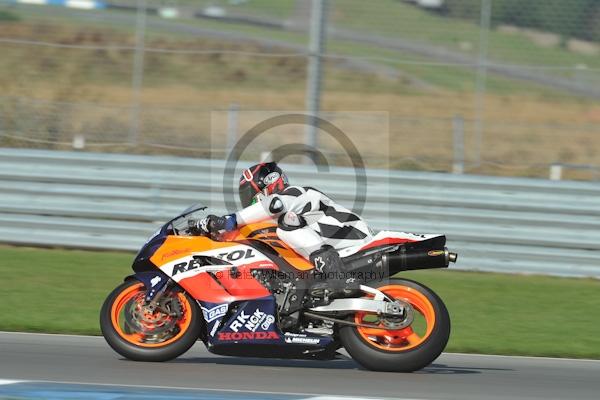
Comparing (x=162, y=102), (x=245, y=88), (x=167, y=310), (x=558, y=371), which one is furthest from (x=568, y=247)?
(x=162, y=102)

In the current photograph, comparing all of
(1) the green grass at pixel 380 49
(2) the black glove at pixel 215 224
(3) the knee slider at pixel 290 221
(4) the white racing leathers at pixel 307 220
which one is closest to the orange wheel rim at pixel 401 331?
(4) the white racing leathers at pixel 307 220

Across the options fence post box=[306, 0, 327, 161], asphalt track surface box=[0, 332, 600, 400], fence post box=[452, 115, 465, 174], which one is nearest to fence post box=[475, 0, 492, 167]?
fence post box=[452, 115, 465, 174]

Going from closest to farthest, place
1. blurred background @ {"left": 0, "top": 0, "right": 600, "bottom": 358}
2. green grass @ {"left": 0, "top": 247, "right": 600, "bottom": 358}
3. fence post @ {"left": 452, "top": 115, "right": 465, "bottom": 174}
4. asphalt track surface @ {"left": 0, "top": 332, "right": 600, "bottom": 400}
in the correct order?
asphalt track surface @ {"left": 0, "top": 332, "right": 600, "bottom": 400}, green grass @ {"left": 0, "top": 247, "right": 600, "bottom": 358}, blurred background @ {"left": 0, "top": 0, "right": 600, "bottom": 358}, fence post @ {"left": 452, "top": 115, "right": 465, "bottom": 174}

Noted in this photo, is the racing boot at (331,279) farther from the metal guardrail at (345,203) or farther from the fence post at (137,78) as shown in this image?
the fence post at (137,78)

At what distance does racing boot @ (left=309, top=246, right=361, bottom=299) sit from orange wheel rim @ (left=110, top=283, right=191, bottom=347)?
93 cm

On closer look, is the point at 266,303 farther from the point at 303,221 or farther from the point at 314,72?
the point at 314,72

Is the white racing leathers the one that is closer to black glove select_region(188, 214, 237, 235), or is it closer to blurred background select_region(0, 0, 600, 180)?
black glove select_region(188, 214, 237, 235)

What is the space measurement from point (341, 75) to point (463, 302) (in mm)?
7084

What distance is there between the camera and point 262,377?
23.5 feet

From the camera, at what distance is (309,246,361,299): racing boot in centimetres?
734

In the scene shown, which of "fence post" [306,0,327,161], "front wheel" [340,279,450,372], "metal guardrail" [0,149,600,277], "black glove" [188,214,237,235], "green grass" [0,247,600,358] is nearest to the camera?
"front wheel" [340,279,450,372]

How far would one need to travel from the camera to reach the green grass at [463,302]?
879cm

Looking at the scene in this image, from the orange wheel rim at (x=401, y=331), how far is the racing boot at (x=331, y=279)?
0.62ft

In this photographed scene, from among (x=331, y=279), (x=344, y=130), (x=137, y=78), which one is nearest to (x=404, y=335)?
(x=331, y=279)
